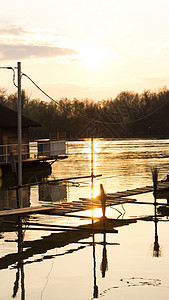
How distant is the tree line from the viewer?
15350 centimetres

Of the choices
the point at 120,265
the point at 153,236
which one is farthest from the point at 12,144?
the point at 120,265

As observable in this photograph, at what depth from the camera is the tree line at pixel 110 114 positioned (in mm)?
153500

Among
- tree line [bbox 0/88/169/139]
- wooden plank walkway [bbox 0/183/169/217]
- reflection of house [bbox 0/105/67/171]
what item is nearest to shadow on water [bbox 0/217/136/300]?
wooden plank walkway [bbox 0/183/169/217]

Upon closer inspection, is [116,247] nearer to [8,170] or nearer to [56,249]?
[56,249]

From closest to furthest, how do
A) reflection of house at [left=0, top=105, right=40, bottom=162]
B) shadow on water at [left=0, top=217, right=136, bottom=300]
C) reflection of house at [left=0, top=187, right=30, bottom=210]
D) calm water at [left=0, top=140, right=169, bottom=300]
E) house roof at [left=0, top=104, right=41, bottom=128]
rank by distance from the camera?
calm water at [left=0, top=140, right=169, bottom=300] < shadow on water at [left=0, top=217, right=136, bottom=300] < reflection of house at [left=0, top=187, right=30, bottom=210] < reflection of house at [left=0, top=105, right=40, bottom=162] < house roof at [left=0, top=104, right=41, bottom=128]

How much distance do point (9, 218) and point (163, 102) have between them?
481 ft

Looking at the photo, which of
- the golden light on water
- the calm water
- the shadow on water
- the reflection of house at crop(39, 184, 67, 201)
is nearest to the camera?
the calm water

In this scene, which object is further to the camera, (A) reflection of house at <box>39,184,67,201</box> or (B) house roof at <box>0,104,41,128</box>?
(B) house roof at <box>0,104,41,128</box>

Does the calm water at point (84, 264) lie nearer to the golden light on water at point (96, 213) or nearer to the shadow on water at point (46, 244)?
the shadow on water at point (46, 244)

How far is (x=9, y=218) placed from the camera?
22.3 metres

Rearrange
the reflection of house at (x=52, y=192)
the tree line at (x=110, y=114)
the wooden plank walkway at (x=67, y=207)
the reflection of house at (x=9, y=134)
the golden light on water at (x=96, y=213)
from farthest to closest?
the tree line at (x=110, y=114) < the reflection of house at (x=9, y=134) < the reflection of house at (x=52, y=192) < the golden light on water at (x=96, y=213) < the wooden plank walkway at (x=67, y=207)

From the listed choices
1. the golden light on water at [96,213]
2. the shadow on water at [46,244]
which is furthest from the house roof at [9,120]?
the shadow on water at [46,244]

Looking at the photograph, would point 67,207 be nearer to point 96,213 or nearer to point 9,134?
point 96,213

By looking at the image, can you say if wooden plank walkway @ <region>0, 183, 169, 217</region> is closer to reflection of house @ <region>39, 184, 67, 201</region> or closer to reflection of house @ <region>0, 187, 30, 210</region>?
reflection of house @ <region>0, 187, 30, 210</region>
